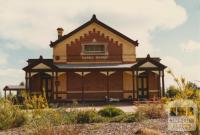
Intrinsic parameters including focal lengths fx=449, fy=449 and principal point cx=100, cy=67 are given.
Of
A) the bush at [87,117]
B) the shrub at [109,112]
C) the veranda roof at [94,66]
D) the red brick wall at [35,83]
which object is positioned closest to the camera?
the bush at [87,117]

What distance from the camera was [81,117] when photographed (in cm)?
1689

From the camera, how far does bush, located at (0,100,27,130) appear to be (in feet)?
49.6

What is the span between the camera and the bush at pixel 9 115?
49.6 ft

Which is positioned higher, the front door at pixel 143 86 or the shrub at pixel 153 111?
the front door at pixel 143 86

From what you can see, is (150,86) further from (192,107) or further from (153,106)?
(192,107)

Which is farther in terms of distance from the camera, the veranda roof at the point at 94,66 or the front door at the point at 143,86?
the front door at the point at 143,86

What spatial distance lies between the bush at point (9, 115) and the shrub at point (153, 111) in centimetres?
531

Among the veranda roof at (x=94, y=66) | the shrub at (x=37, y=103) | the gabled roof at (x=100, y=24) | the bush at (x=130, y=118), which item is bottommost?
the bush at (x=130, y=118)

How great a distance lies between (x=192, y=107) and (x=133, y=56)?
29.0 metres

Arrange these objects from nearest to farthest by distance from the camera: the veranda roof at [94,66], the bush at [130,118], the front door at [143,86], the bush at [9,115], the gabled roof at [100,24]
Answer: the bush at [9,115] < the bush at [130,118] < the veranda roof at [94,66] < the front door at [143,86] < the gabled roof at [100,24]

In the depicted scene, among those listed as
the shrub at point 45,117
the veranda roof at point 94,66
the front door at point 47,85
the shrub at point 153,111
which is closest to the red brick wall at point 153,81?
the veranda roof at point 94,66

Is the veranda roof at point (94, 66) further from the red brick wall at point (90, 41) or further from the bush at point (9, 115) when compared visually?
the bush at point (9, 115)

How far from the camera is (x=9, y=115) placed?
15.2 metres

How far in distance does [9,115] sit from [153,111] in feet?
20.7
